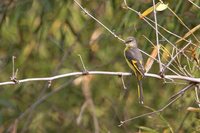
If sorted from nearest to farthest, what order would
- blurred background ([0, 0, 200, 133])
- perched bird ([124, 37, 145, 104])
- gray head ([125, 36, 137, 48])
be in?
gray head ([125, 36, 137, 48]) < perched bird ([124, 37, 145, 104]) < blurred background ([0, 0, 200, 133])


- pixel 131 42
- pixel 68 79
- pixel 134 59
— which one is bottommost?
pixel 68 79

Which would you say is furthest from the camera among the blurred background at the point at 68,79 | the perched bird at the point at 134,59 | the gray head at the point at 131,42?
the blurred background at the point at 68,79

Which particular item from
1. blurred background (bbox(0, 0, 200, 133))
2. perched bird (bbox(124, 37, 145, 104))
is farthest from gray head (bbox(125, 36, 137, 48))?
blurred background (bbox(0, 0, 200, 133))

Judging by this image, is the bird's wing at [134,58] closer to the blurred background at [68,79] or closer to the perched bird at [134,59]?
the perched bird at [134,59]

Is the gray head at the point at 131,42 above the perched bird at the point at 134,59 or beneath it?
above

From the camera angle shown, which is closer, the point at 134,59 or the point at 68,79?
the point at 134,59

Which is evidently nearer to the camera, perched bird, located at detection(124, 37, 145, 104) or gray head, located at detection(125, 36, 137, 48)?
gray head, located at detection(125, 36, 137, 48)

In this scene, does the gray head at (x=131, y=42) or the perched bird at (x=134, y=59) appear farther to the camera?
the perched bird at (x=134, y=59)

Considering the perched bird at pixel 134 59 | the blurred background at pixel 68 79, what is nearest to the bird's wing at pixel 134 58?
the perched bird at pixel 134 59

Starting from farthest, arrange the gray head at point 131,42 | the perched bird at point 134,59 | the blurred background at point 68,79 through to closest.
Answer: the blurred background at point 68,79, the perched bird at point 134,59, the gray head at point 131,42

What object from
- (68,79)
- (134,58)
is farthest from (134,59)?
(68,79)

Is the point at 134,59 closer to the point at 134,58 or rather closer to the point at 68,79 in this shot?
the point at 134,58

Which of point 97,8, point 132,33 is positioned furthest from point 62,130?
point 132,33

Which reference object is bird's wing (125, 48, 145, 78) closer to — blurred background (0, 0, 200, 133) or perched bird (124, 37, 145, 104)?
perched bird (124, 37, 145, 104)
